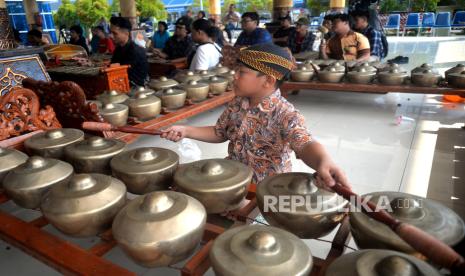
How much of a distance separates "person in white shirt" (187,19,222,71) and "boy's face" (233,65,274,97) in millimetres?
2366

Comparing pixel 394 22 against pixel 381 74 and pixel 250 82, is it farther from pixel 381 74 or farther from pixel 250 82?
pixel 250 82

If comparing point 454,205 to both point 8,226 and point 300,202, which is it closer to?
point 300,202

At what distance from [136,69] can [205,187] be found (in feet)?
9.35

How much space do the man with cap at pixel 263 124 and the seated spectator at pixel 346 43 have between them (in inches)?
115

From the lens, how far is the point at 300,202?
3.31 feet

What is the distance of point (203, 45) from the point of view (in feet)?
12.0

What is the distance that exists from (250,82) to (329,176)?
50cm

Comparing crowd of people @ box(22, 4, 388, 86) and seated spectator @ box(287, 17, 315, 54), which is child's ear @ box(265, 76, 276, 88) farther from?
seated spectator @ box(287, 17, 315, 54)

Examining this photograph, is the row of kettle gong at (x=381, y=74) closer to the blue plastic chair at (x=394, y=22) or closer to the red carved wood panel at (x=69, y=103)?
the red carved wood panel at (x=69, y=103)

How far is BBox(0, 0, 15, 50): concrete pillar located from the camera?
2924 mm

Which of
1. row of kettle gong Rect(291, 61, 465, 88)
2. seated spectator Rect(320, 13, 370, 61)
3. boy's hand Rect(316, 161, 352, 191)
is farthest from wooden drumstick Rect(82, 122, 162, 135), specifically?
seated spectator Rect(320, 13, 370, 61)

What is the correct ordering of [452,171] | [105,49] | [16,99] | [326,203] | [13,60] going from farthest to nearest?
1. [105,49]
2. [13,60]
3. [452,171]
4. [16,99]
5. [326,203]

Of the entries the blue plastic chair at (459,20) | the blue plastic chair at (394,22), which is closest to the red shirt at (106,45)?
the blue plastic chair at (394,22)

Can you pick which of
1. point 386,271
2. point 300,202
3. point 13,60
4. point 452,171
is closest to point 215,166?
point 300,202
